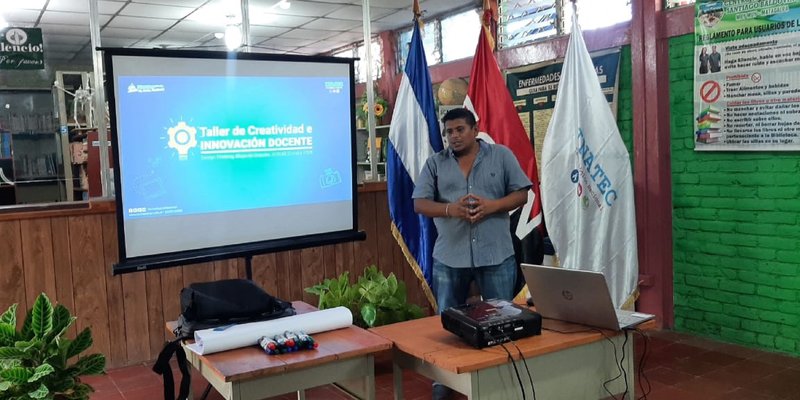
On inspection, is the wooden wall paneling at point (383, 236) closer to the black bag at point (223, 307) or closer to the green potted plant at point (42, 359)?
the black bag at point (223, 307)

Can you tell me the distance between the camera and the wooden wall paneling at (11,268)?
11.8 feet

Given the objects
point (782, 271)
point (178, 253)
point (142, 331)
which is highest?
point (178, 253)

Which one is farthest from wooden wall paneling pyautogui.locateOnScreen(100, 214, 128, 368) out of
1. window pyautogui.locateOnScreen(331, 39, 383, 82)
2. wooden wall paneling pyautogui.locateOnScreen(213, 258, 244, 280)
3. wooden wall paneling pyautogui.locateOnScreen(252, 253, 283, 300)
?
window pyautogui.locateOnScreen(331, 39, 383, 82)

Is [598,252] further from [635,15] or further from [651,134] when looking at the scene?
[635,15]

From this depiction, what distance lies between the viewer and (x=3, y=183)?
6.95 metres

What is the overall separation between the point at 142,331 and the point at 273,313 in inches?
73.9

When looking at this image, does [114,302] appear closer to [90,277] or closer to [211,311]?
[90,277]

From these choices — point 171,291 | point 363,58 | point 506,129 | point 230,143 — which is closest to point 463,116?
point 506,129

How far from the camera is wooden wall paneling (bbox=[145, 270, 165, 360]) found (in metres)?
3.99

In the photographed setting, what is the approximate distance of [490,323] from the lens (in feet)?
6.84

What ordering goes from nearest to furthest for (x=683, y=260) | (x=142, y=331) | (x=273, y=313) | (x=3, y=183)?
(x=273, y=313) < (x=142, y=331) < (x=683, y=260) < (x=3, y=183)

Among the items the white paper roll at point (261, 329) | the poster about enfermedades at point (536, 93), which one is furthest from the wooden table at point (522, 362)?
the poster about enfermedades at point (536, 93)

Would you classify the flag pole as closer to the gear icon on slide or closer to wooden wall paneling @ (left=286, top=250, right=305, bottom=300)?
Result: wooden wall paneling @ (left=286, top=250, right=305, bottom=300)

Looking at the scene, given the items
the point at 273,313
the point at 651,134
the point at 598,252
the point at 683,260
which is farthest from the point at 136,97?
the point at 683,260
